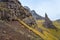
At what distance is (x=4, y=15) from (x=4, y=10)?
8.37ft

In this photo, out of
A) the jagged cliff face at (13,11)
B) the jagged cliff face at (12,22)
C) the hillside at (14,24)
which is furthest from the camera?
the jagged cliff face at (13,11)

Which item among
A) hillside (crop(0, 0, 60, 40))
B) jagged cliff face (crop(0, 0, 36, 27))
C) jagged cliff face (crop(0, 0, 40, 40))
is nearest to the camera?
jagged cliff face (crop(0, 0, 40, 40))

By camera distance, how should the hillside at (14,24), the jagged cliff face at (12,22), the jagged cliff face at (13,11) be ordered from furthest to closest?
the jagged cliff face at (13,11)
the hillside at (14,24)
the jagged cliff face at (12,22)

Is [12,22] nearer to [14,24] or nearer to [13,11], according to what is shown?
[14,24]

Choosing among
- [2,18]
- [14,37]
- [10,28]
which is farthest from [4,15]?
[14,37]

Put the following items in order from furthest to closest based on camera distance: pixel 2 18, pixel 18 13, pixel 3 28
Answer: pixel 18 13 < pixel 2 18 < pixel 3 28

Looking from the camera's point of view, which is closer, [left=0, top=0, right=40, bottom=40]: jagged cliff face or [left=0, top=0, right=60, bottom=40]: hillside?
[left=0, top=0, right=40, bottom=40]: jagged cliff face

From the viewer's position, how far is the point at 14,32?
66.3 m

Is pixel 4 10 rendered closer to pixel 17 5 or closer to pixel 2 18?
pixel 2 18

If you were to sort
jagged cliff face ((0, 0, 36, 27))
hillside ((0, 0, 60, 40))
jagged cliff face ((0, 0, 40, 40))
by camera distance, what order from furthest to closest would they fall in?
jagged cliff face ((0, 0, 36, 27))
hillside ((0, 0, 60, 40))
jagged cliff face ((0, 0, 40, 40))

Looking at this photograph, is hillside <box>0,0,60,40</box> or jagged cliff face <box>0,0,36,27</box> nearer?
hillside <box>0,0,60,40</box>

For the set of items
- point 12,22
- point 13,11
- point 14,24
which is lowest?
point 14,24

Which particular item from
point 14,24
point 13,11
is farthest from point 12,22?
point 13,11

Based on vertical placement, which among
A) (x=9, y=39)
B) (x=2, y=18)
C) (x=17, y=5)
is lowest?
(x=9, y=39)
